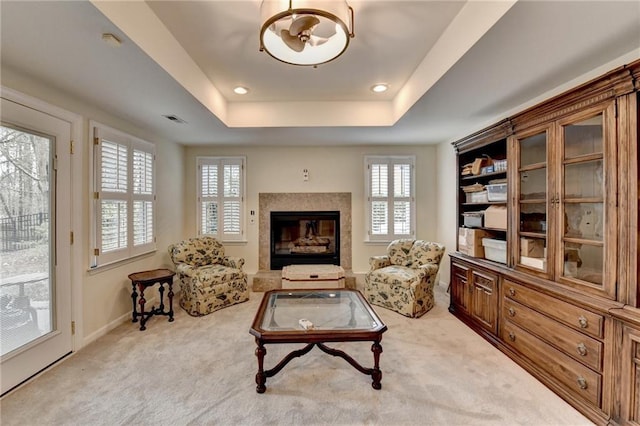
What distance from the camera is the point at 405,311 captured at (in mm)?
3363

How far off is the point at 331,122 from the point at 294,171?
4.63ft

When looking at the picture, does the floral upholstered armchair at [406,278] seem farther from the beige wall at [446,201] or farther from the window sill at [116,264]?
the window sill at [116,264]

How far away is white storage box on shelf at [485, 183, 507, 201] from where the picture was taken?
2746 millimetres

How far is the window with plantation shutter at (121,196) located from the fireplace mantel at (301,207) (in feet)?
5.15

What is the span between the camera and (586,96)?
73.6 inches

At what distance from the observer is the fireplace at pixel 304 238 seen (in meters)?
4.77

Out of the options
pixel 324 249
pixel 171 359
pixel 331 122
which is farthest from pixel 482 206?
pixel 171 359

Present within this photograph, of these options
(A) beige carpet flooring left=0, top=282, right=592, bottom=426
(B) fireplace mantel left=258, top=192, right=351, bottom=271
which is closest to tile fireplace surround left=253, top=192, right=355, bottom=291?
(B) fireplace mantel left=258, top=192, right=351, bottom=271

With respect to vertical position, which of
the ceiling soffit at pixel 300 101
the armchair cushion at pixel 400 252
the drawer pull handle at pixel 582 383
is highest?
the ceiling soffit at pixel 300 101

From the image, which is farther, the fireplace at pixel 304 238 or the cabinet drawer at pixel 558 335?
the fireplace at pixel 304 238

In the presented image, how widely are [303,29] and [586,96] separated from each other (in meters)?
1.85

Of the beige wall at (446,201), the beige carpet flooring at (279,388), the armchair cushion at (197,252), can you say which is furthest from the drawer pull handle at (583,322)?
the armchair cushion at (197,252)

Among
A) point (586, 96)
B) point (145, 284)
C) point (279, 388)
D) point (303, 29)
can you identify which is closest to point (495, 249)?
point (586, 96)

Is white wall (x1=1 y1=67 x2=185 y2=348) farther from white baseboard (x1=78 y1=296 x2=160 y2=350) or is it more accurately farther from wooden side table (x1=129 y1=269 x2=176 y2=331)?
wooden side table (x1=129 y1=269 x2=176 y2=331)
